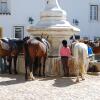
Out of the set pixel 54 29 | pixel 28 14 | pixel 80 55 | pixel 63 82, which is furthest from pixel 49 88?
pixel 28 14

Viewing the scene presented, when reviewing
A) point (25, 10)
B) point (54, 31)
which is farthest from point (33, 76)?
point (25, 10)

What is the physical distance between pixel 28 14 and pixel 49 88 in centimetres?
2276

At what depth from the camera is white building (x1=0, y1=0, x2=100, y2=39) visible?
1373 inches

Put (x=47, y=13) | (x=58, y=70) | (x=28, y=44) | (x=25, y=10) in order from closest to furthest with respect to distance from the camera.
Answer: (x=28, y=44) → (x=58, y=70) → (x=47, y=13) → (x=25, y=10)

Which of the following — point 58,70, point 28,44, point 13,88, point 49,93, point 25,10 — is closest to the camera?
point 49,93

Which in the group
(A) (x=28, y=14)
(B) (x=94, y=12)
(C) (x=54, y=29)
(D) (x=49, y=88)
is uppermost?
(B) (x=94, y=12)

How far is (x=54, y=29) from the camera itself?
16.3 m

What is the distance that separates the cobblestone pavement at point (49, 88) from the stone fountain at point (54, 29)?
1819 millimetres

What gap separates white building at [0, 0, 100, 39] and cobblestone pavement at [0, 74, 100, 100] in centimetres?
1988

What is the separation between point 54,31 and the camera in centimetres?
1633

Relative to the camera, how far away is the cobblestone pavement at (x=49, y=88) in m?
11.1

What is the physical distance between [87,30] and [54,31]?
20.8 metres

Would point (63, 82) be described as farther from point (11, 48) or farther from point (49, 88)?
point (11, 48)

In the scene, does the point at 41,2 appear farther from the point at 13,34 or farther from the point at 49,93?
the point at 49,93
